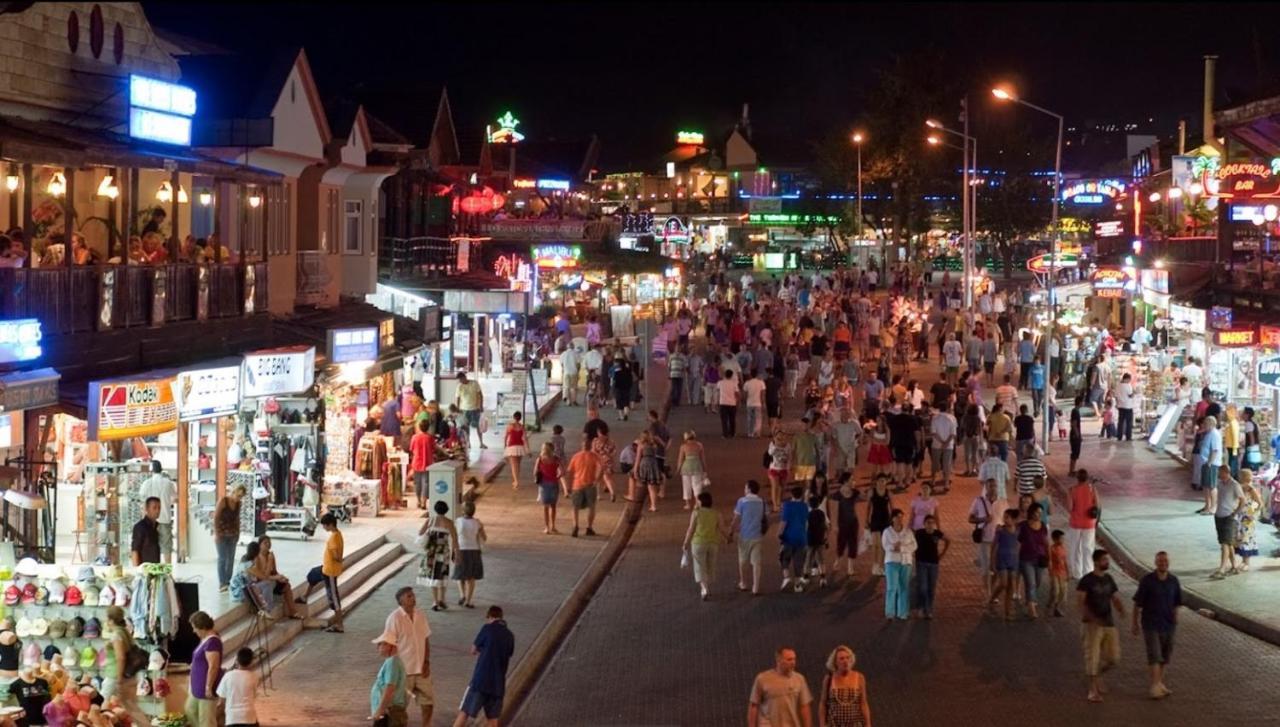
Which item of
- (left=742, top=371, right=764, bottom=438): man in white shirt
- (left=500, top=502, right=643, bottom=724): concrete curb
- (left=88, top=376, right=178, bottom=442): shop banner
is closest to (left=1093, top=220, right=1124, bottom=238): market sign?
(left=742, top=371, right=764, bottom=438): man in white shirt

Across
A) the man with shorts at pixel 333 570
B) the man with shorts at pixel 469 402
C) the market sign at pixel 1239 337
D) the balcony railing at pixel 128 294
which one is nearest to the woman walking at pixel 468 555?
the man with shorts at pixel 333 570

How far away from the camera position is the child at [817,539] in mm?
20703

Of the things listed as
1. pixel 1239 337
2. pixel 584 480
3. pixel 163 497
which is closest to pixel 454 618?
pixel 163 497

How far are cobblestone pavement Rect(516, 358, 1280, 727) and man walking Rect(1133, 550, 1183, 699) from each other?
0.85 feet

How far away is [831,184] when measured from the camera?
97.8 meters

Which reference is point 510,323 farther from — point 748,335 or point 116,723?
point 116,723

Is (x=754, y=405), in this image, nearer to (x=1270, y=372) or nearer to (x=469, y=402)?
(x=469, y=402)

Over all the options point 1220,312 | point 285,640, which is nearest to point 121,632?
point 285,640

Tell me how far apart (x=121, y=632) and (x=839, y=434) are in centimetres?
1583

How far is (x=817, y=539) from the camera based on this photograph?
20.9 m

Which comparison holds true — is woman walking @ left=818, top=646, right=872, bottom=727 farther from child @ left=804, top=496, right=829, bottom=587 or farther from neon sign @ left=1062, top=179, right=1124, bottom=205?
neon sign @ left=1062, top=179, right=1124, bottom=205

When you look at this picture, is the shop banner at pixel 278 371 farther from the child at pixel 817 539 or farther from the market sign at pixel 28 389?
the child at pixel 817 539

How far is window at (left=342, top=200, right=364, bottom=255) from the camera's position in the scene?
3547cm

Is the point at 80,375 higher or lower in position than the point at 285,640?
higher
